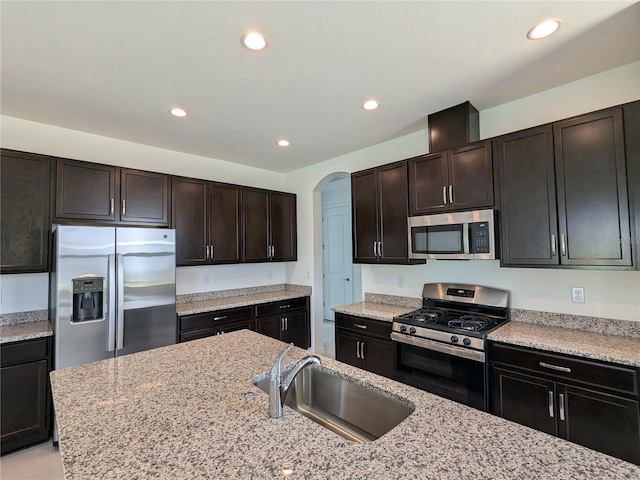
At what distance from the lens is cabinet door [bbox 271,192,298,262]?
4.19 m

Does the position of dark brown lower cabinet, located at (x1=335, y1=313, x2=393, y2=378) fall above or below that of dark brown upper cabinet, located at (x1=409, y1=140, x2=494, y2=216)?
below

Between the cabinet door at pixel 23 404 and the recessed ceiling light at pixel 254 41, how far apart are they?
2.77 meters

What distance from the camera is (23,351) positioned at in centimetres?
231

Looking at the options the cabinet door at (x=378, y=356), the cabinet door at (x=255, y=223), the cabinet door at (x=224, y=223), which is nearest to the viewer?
the cabinet door at (x=378, y=356)

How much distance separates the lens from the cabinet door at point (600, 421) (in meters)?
1.64

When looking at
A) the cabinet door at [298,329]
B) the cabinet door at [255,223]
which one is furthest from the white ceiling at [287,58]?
the cabinet door at [298,329]

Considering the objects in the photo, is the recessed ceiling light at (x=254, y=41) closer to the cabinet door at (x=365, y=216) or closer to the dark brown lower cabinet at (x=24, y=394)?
the cabinet door at (x=365, y=216)

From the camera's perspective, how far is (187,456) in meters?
0.91

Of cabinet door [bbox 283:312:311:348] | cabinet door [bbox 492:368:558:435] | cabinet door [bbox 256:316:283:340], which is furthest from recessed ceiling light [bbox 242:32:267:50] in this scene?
cabinet door [bbox 283:312:311:348]

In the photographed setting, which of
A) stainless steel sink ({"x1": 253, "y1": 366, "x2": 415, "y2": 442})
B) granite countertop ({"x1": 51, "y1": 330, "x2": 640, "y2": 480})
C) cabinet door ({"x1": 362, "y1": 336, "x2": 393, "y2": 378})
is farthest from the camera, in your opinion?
cabinet door ({"x1": 362, "y1": 336, "x2": 393, "y2": 378})

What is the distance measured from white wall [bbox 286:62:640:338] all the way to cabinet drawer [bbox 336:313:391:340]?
594 millimetres

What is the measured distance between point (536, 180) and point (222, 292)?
11.5 ft

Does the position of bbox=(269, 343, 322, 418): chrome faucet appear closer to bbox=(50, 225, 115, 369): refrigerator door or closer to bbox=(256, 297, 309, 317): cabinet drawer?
bbox=(50, 225, 115, 369): refrigerator door

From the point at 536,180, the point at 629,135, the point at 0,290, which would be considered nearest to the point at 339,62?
the point at 536,180
